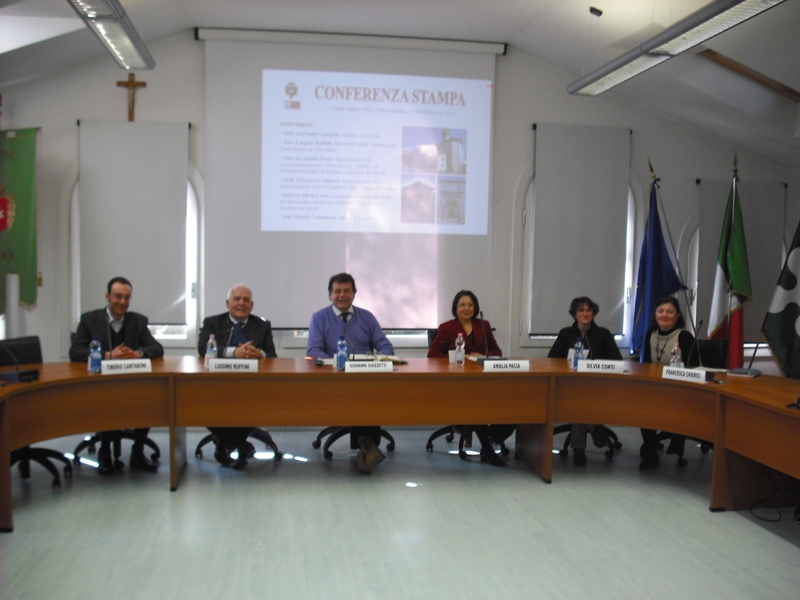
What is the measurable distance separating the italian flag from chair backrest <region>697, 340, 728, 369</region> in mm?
1240

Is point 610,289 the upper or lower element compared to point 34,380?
upper

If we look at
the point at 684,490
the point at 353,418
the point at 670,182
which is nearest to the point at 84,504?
the point at 353,418

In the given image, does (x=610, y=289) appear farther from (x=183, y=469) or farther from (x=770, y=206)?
(x=183, y=469)

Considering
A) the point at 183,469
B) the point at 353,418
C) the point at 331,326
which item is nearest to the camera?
the point at 353,418

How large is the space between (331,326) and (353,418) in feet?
2.88

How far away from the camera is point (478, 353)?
174 inches

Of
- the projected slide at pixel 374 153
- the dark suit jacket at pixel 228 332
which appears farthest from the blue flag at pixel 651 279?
the dark suit jacket at pixel 228 332

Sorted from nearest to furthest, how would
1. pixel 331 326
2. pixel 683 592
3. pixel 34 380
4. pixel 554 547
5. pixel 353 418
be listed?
pixel 683 592 → pixel 554 547 → pixel 34 380 → pixel 353 418 → pixel 331 326

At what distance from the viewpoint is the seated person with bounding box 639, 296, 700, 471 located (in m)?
Result: 4.07

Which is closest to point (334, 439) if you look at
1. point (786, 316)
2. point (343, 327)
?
point (343, 327)

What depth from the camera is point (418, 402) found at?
3.62 metres

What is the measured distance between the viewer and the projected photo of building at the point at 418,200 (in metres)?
5.34

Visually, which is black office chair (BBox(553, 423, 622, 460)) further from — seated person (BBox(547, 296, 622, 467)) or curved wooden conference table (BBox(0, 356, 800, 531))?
curved wooden conference table (BBox(0, 356, 800, 531))

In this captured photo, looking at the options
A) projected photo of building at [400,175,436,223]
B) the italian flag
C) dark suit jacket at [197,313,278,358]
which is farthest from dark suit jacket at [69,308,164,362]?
the italian flag
